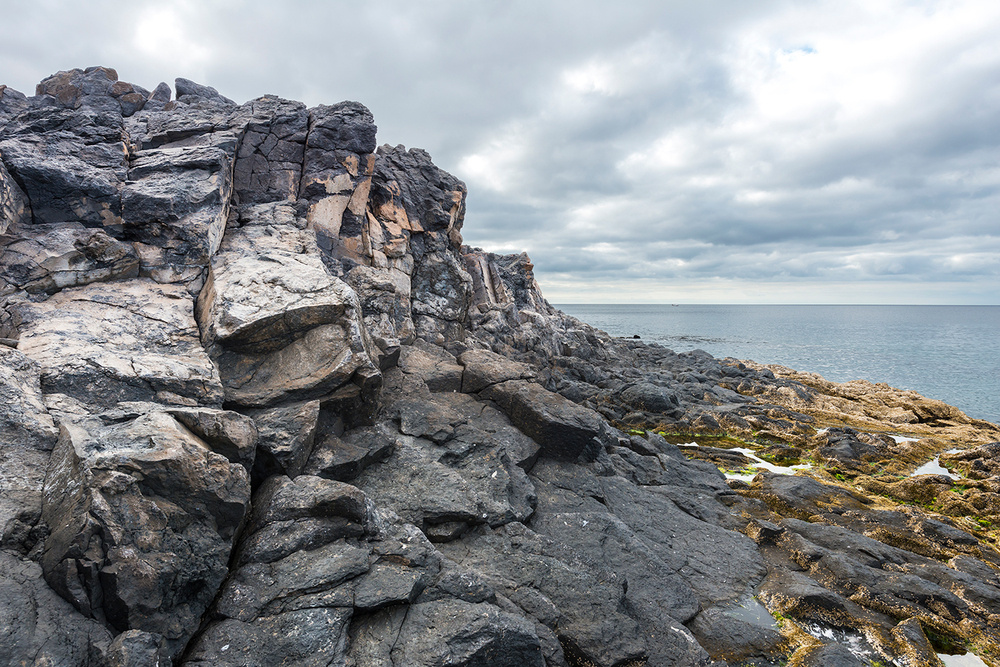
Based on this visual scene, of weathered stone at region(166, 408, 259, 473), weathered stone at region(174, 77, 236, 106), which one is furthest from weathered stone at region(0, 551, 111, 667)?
weathered stone at region(174, 77, 236, 106)

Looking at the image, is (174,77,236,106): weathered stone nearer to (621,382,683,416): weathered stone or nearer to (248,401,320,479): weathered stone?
(248,401,320,479): weathered stone

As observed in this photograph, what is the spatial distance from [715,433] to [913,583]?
1473 cm

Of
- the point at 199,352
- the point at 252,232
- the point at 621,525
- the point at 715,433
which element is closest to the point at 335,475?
the point at 199,352

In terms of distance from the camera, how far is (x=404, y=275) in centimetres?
2080

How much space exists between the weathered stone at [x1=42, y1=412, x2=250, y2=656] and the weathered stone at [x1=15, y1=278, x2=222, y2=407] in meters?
1.70

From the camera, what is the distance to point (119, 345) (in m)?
10.5

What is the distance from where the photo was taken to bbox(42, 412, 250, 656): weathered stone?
19.4 ft

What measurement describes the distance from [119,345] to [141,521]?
19.3ft

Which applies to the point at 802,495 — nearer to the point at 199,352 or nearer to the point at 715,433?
the point at 715,433

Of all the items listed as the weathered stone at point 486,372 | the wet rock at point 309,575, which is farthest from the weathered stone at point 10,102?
the wet rock at point 309,575

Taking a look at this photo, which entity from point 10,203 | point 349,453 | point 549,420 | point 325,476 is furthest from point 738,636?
point 10,203

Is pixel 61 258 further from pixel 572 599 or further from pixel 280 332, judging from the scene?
pixel 572 599

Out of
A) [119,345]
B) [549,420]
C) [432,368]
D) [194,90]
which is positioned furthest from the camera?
[194,90]

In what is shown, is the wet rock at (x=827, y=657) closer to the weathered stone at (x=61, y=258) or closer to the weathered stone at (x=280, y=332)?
the weathered stone at (x=280, y=332)
